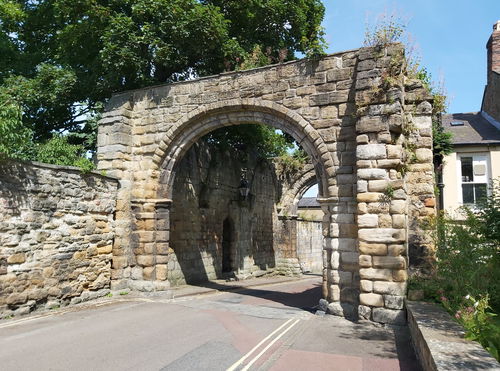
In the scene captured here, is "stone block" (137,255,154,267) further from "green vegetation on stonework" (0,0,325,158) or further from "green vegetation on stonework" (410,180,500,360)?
"green vegetation on stonework" (410,180,500,360)

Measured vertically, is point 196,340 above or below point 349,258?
below

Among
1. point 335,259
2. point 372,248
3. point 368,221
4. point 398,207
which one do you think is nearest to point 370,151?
point 398,207

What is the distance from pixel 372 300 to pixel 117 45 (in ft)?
27.7

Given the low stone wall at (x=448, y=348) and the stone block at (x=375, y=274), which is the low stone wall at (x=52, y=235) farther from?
the low stone wall at (x=448, y=348)

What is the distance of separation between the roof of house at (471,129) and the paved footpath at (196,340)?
10436 millimetres

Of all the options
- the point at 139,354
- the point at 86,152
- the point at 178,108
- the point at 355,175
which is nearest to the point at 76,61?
the point at 86,152

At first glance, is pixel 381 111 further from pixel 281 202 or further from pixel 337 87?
pixel 281 202

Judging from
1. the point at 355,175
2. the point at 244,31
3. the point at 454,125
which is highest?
the point at 244,31

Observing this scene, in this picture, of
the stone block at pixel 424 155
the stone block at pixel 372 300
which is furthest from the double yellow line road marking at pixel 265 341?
the stone block at pixel 424 155

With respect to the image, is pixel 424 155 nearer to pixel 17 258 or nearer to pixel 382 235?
pixel 382 235

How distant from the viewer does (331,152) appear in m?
7.89

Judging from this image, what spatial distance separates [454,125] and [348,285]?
12373 mm

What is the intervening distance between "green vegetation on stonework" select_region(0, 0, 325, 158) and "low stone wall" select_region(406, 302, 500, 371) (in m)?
5.49

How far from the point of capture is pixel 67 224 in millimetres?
8219
